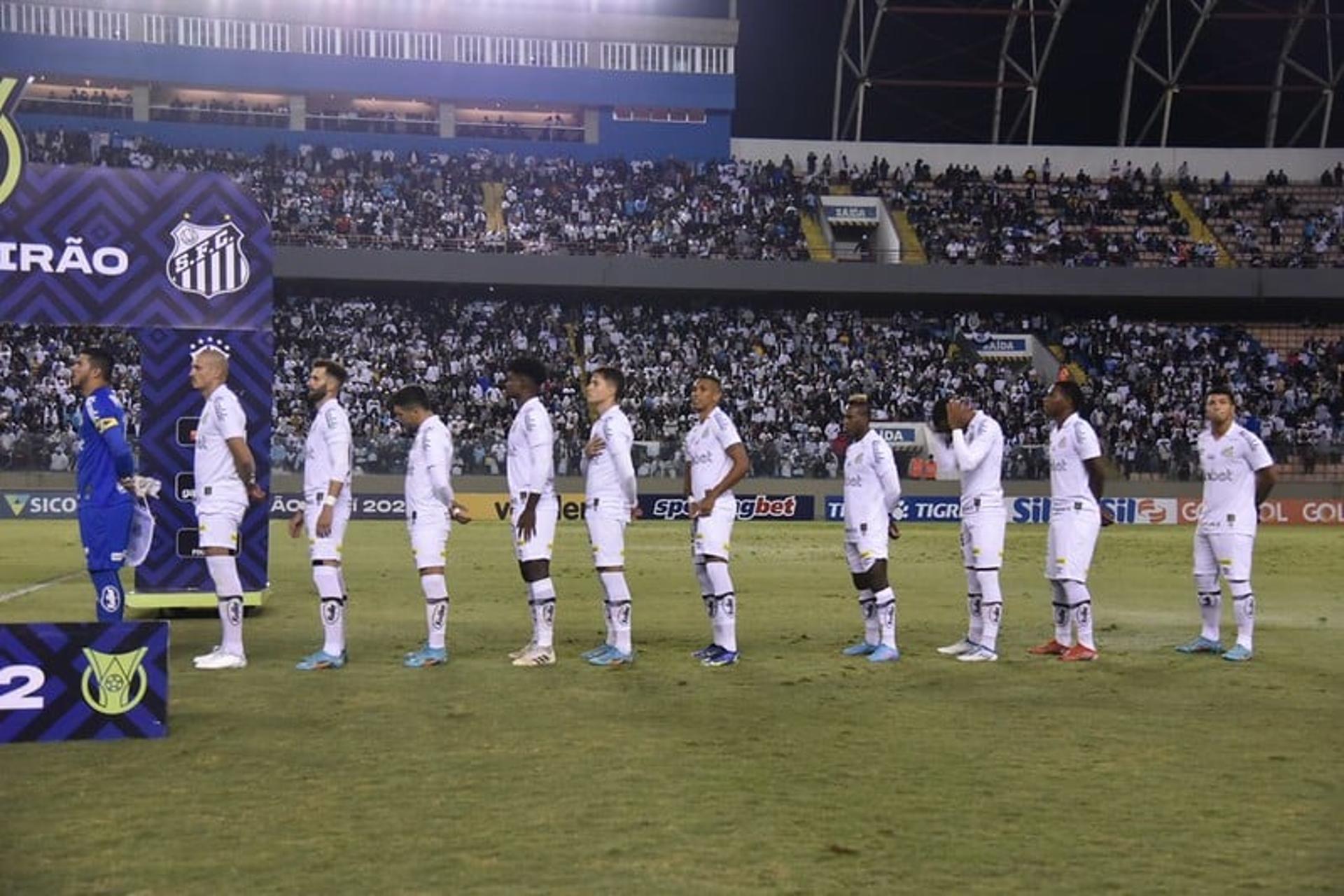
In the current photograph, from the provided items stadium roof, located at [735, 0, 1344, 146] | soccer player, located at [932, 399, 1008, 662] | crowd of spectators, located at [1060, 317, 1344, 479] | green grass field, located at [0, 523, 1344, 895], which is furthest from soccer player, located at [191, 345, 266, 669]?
stadium roof, located at [735, 0, 1344, 146]

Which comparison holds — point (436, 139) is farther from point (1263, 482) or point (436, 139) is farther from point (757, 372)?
point (1263, 482)

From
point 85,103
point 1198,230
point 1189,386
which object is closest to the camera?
point 1189,386

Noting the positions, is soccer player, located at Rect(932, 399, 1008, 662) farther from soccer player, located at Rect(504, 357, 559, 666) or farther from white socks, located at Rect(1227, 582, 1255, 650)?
soccer player, located at Rect(504, 357, 559, 666)

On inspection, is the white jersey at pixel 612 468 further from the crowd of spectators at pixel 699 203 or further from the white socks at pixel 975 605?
the crowd of spectators at pixel 699 203

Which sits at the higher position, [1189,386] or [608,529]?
[1189,386]

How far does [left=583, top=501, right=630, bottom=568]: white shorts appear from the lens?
12.1 meters

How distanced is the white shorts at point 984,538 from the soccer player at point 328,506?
17.9 feet

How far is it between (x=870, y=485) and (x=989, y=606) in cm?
150

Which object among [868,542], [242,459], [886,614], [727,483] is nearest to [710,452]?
[727,483]

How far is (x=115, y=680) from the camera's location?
8.63m

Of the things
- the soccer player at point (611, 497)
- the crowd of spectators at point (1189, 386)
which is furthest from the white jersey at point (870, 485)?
the crowd of spectators at point (1189, 386)

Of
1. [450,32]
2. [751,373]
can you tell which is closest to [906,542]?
[751,373]

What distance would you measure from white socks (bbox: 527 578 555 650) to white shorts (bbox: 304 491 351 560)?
5.31 ft

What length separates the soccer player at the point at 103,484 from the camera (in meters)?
11.7
